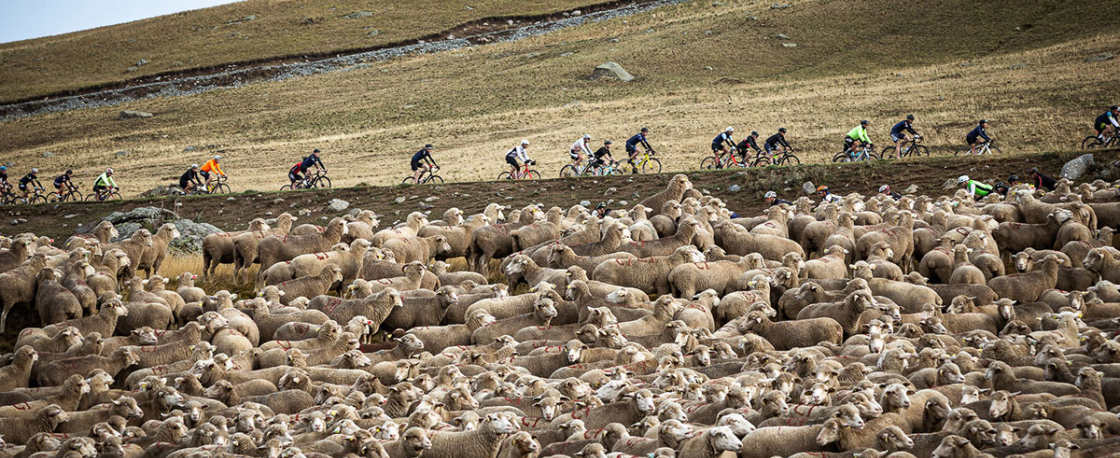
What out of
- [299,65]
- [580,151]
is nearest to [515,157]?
[580,151]

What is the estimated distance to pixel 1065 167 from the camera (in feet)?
85.4

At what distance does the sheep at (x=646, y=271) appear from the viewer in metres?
17.0

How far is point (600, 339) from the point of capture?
13742 mm

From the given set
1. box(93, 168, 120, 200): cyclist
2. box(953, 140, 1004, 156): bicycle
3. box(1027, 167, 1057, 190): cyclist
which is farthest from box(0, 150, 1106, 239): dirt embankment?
box(93, 168, 120, 200): cyclist

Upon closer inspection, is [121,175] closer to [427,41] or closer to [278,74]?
[278,74]

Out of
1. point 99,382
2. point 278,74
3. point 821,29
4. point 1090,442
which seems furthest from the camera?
point 278,74

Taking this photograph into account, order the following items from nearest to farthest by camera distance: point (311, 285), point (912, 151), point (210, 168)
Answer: point (311, 285)
point (912, 151)
point (210, 168)

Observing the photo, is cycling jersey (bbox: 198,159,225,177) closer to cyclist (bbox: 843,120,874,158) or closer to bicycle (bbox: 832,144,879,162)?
bicycle (bbox: 832,144,879,162)

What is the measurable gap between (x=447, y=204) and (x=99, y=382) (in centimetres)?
1523

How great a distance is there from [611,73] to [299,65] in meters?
33.3

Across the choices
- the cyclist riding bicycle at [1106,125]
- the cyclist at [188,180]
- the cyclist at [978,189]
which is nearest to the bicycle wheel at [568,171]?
the cyclist at [188,180]

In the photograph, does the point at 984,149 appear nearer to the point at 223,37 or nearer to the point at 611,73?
the point at 611,73

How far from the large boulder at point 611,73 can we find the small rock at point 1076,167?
43861 mm

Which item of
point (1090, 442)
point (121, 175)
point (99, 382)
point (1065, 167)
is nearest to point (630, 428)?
point (1090, 442)
